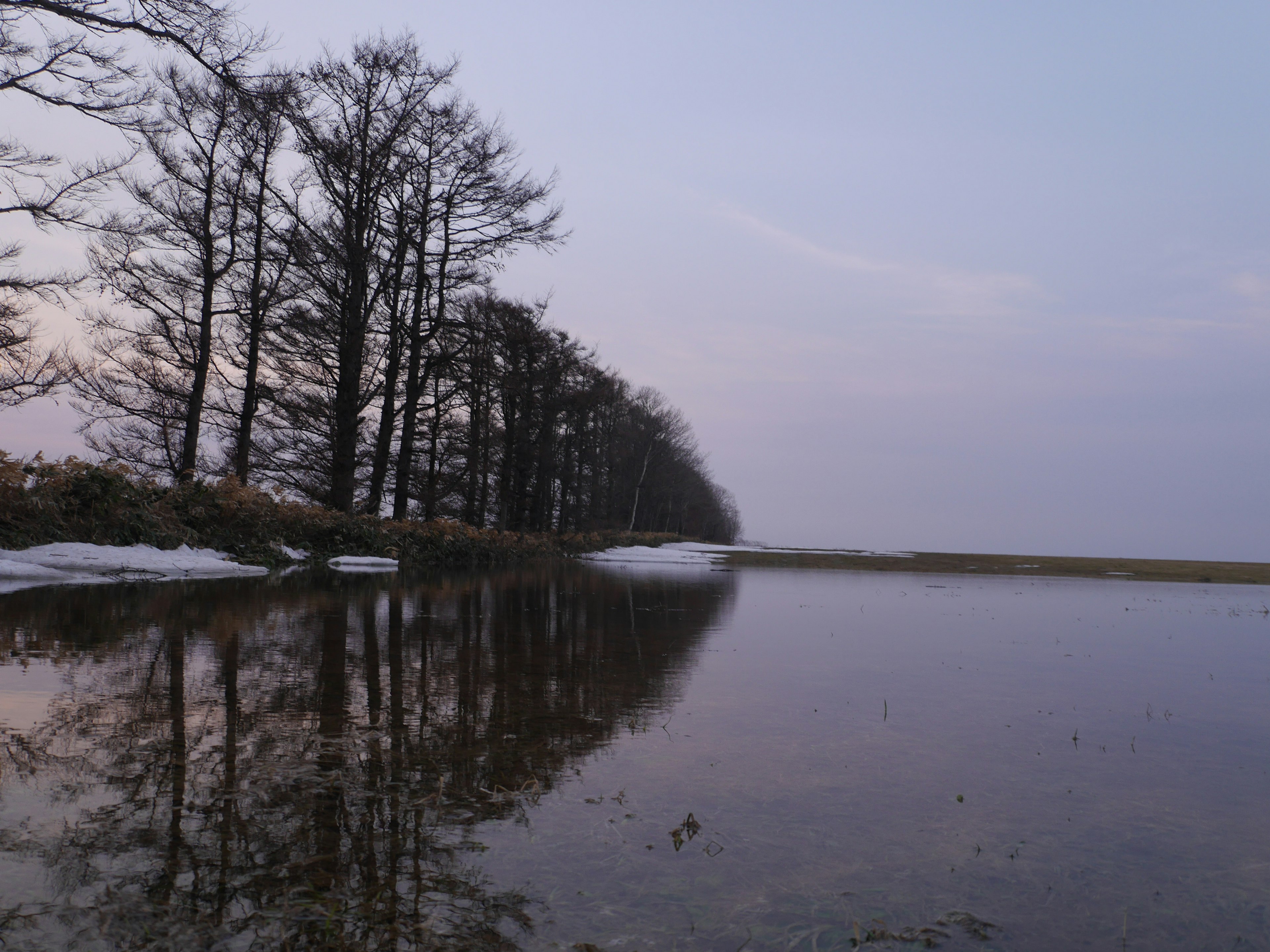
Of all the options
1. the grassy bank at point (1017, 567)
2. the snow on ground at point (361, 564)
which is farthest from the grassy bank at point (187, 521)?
the grassy bank at point (1017, 567)

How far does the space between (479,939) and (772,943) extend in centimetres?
61

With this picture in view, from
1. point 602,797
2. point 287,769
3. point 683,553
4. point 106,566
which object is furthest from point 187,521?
point 683,553

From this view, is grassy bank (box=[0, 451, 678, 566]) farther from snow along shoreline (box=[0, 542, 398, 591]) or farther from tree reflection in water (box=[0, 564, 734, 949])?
tree reflection in water (box=[0, 564, 734, 949])

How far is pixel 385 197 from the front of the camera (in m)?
20.1

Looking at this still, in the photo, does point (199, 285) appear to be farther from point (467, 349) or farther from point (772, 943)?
→ point (772, 943)

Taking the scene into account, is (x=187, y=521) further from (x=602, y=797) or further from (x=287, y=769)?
(x=602, y=797)

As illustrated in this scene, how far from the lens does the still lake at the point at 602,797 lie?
5.69 feet

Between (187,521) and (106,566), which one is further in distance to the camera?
(187,521)

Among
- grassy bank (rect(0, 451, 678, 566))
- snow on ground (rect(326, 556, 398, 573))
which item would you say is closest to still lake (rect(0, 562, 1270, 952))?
grassy bank (rect(0, 451, 678, 566))

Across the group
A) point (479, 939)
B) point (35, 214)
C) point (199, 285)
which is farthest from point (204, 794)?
point (199, 285)

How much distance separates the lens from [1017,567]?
33.4 m

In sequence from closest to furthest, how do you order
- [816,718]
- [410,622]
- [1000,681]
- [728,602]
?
[816,718]
[1000,681]
[410,622]
[728,602]

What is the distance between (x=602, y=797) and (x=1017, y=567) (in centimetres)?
3493

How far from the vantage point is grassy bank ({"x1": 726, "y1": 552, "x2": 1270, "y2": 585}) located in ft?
93.8
